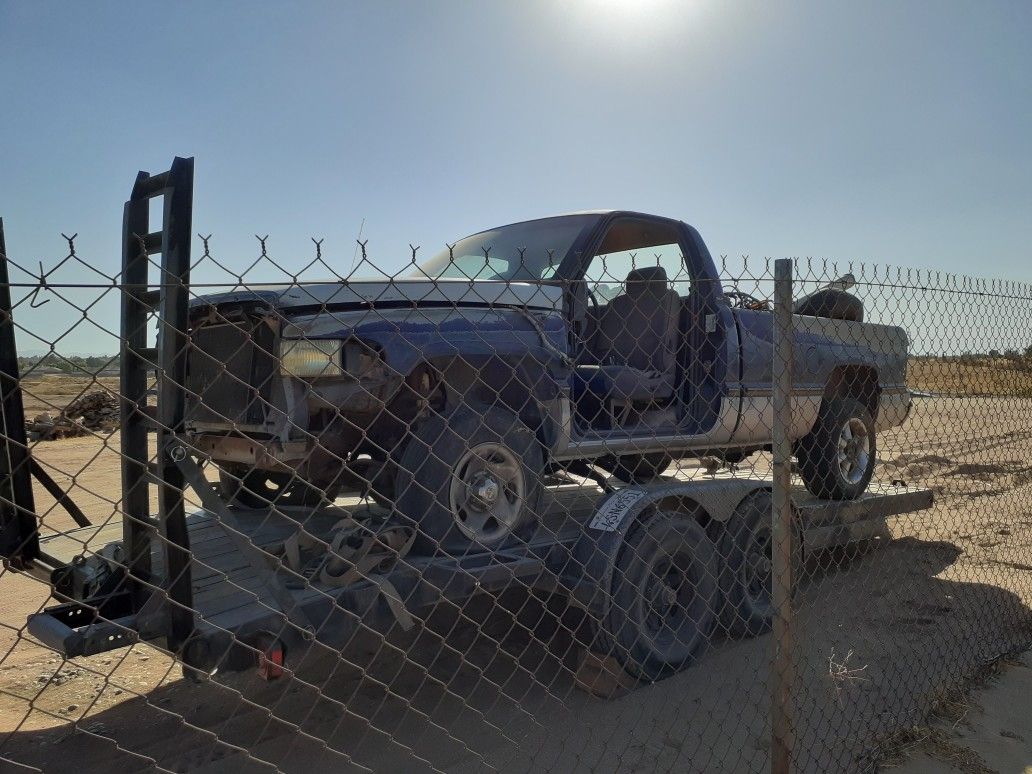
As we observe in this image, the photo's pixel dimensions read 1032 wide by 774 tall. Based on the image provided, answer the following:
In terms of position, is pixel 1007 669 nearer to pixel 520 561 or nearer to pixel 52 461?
pixel 520 561

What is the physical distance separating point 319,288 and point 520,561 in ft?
5.05

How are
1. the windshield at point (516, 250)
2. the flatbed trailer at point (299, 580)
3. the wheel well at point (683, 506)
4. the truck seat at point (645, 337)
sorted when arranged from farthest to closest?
the truck seat at point (645, 337)
the windshield at point (516, 250)
the wheel well at point (683, 506)
the flatbed trailer at point (299, 580)

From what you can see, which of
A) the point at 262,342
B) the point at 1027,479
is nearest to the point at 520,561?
the point at 262,342

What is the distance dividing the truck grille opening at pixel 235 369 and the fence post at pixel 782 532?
205 cm

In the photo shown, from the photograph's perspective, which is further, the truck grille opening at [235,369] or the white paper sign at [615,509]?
the white paper sign at [615,509]

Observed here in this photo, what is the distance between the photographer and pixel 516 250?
4.94 m

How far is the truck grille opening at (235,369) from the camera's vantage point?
3.37 metres

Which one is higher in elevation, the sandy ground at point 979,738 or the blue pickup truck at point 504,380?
Result: the blue pickup truck at point 504,380

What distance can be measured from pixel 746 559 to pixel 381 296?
8.98 ft

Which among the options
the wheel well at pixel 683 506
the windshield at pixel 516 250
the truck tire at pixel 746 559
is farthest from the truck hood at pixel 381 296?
the truck tire at pixel 746 559

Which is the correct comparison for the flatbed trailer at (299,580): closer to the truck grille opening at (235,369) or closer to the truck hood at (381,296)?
the truck grille opening at (235,369)

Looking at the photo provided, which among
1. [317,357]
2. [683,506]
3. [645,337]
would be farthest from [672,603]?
[317,357]

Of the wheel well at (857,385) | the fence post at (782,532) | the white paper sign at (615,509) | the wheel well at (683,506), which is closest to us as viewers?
the fence post at (782,532)

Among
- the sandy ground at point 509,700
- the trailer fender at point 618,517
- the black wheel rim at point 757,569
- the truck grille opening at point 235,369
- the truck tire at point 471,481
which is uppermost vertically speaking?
the truck grille opening at point 235,369
